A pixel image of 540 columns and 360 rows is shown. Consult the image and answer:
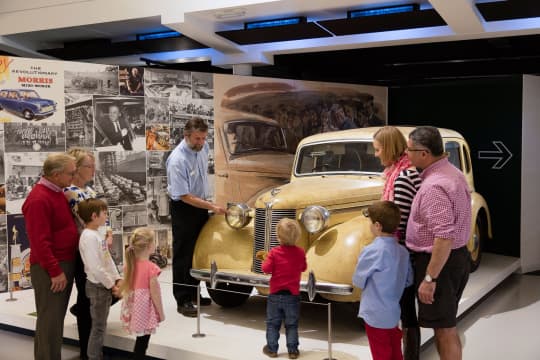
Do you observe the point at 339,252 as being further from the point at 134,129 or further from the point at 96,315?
the point at 134,129

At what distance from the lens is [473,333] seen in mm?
5414

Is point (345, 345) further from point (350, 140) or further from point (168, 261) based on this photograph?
point (168, 261)

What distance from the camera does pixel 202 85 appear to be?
25.6 feet

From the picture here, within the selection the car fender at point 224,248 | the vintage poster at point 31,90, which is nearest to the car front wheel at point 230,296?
the car fender at point 224,248

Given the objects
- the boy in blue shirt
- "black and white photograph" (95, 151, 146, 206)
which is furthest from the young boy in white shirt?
"black and white photograph" (95, 151, 146, 206)

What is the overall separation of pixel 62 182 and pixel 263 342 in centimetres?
190

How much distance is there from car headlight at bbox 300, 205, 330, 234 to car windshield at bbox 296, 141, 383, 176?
118cm

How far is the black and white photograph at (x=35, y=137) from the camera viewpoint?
6.34 metres

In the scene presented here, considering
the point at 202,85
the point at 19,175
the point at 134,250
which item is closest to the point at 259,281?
the point at 134,250

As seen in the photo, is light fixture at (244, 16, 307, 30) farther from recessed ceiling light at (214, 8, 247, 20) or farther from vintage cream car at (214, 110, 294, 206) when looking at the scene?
vintage cream car at (214, 110, 294, 206)

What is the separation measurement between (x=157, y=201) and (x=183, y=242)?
212 centimetres

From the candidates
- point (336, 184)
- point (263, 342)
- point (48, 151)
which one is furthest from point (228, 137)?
point (263, 342)

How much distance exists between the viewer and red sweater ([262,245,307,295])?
4254mm

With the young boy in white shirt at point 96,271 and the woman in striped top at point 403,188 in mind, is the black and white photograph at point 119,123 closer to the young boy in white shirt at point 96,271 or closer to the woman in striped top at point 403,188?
the young boy in white shirt at point 96,271
